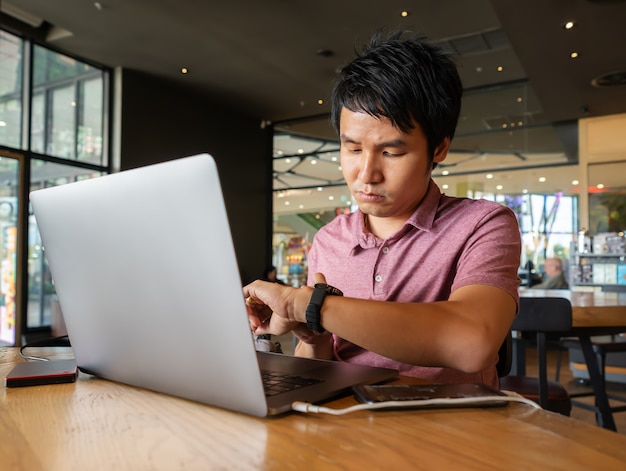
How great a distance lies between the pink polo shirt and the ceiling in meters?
2.85

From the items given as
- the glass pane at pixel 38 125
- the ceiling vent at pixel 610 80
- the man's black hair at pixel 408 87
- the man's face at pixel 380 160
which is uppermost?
the ceiling vent at pixel 610 80

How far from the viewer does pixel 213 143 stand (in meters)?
7.92

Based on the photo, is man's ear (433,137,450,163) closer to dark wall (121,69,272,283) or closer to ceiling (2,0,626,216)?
ceiling (2,0,626,216)

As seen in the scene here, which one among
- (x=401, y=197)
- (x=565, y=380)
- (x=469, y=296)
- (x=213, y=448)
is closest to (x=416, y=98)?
(x=401, y=197)

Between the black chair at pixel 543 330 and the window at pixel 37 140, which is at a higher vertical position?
the window at pixel 37 140

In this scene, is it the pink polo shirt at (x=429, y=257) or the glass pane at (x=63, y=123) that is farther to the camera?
the glass pane at (x=63, y=123)

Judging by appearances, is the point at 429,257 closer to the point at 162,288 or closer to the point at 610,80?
the point at 162,288

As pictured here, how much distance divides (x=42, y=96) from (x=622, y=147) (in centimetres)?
710

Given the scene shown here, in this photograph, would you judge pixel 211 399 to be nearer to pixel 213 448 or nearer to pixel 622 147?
pixel 213 448

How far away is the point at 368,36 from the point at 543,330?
2.52 metres

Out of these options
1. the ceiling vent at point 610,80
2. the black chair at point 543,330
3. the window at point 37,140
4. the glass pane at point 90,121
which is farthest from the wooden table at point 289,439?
the glass pane at point 90,121

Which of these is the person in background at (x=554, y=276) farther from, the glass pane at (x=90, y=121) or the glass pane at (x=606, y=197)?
the glass pane at (x=90, y=121)

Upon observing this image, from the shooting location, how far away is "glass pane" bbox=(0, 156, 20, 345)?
538 centimetres

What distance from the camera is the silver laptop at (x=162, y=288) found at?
0.55 m
